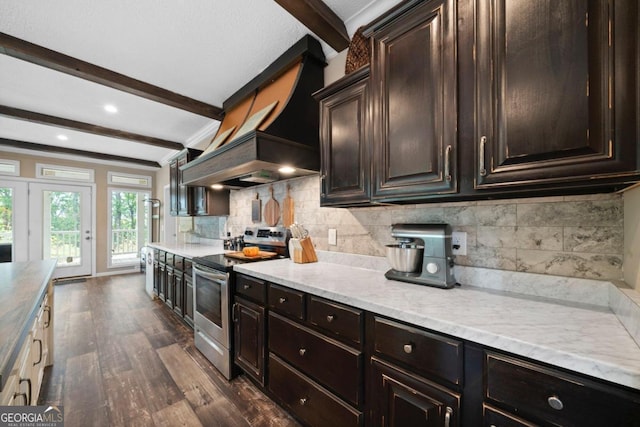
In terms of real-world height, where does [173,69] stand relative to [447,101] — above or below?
above

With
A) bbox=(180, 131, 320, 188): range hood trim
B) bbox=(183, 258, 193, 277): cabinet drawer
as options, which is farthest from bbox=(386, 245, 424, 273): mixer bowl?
bbox=(183, 258, 193, 277): cabinet drawer

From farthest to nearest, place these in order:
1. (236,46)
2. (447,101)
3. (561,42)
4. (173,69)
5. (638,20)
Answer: (173,69) → (236,46) → (447,101) → (561,42) → (638,20)

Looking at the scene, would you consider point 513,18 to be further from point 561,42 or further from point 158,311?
point 158,311

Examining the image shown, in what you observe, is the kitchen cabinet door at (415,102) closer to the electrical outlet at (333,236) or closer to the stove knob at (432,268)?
the stove knob at (432,268)

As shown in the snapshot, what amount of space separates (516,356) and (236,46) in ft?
9.08

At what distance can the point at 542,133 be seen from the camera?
3.09 ft

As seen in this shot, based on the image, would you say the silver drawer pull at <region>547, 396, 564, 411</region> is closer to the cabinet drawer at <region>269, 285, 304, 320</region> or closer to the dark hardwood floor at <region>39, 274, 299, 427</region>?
the cabinet drawer at <region>269, 285, 304, 320</region>

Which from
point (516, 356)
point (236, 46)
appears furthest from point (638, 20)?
point (236, 46)

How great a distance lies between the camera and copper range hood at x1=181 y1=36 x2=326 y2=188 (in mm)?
1981

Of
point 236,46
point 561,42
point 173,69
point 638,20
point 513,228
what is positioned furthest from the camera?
point 173,69

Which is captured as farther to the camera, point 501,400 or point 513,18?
point 513,18

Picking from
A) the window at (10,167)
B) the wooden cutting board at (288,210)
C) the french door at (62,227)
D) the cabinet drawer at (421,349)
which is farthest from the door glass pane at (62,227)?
the cabinet drawer at (421,349)

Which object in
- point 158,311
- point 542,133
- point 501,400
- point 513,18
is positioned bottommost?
point 158,311

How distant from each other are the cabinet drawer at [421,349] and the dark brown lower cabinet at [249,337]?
954 millimetres
